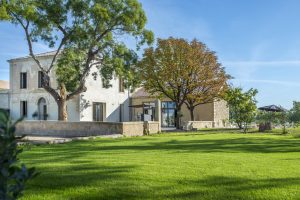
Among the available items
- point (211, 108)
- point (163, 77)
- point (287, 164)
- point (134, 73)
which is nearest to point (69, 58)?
point (134, 73)

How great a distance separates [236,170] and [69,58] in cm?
1993

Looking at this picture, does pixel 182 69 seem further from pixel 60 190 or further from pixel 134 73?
pixel 60 190

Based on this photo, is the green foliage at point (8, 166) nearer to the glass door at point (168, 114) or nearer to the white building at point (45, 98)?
the white building at point (45, 98)

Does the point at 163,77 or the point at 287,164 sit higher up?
the point at 163,77

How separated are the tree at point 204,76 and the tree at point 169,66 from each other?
627 millimetres

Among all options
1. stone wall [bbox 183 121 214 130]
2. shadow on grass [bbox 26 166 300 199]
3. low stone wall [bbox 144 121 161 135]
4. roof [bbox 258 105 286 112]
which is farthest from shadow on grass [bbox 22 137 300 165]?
roof [bbox 258 105 286 112]

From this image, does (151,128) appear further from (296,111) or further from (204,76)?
(296,111)

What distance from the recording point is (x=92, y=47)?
2716 centimetres

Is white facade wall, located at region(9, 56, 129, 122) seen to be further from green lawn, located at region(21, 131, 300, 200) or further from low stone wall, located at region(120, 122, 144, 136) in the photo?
green lawn, located at region(21, 131, 300, 200)

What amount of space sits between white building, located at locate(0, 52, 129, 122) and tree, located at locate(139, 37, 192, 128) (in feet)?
10.9

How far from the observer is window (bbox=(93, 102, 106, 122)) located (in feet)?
128

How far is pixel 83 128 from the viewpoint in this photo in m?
24.9

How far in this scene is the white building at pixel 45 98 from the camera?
36875 millimetres

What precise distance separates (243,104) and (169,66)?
8.34m
